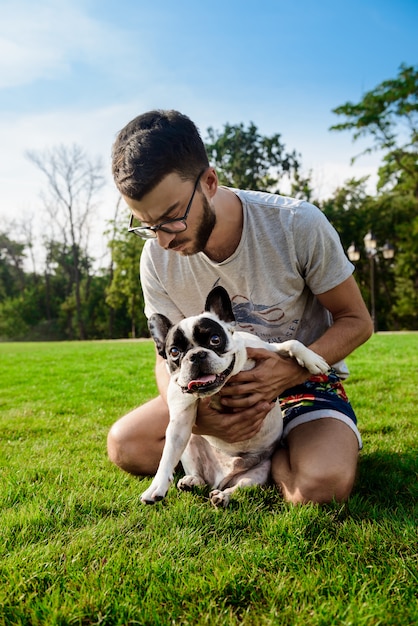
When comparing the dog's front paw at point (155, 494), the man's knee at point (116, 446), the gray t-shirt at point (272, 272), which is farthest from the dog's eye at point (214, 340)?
the man's knee at point (116, 446)

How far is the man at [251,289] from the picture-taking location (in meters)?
2.72

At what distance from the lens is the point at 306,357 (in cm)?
297

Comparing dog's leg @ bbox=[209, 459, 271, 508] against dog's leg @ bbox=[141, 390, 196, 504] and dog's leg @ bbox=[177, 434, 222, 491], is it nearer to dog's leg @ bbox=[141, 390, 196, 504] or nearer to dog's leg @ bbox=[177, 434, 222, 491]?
dog's leg @ bbox=[177, 434, 222, 491]

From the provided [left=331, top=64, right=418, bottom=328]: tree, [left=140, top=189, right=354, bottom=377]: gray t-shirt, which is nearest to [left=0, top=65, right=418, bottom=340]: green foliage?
[left=331, top=64, right=418, bottom=328]: tree

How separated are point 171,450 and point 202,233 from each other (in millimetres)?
1178

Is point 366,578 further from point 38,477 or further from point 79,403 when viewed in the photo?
point 79,403

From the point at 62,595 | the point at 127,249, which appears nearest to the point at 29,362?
the point at 62,595

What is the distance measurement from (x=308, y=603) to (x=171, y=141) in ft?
6.95

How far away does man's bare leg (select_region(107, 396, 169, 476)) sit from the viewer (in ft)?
10.8

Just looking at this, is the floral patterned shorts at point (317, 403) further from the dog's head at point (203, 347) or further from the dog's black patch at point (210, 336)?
the dog's black patch at point (210, 336)

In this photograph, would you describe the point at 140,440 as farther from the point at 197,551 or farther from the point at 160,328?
the point at 197,551

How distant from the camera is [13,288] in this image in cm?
5103

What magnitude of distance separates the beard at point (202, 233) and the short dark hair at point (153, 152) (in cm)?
21

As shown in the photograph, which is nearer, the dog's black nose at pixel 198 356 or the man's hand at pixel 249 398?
the dog's black nose at pixel 198 356
